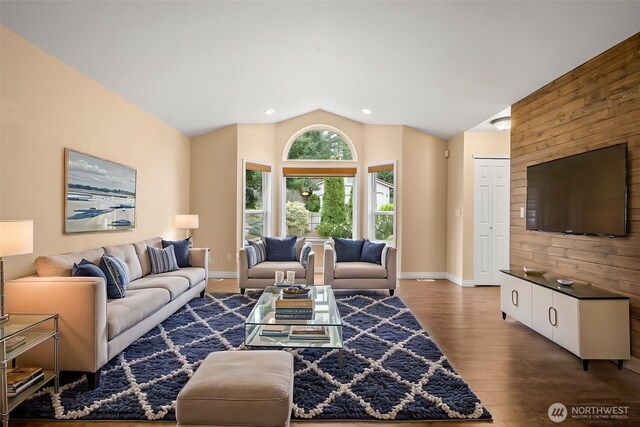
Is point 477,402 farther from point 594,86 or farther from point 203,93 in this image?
point 203,93

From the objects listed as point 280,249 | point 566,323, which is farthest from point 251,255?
point 566,323

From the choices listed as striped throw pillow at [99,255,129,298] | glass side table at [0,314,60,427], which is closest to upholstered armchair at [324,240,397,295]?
striped throw pillow at [99,255,129,298]

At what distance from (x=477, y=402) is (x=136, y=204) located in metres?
4.41

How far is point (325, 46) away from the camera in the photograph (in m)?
3.97

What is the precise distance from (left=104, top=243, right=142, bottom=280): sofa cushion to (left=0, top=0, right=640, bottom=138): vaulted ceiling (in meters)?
1.82

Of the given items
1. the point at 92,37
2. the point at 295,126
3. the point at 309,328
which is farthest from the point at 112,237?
the point at 295,126

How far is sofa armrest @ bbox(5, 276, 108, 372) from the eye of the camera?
2479 mm

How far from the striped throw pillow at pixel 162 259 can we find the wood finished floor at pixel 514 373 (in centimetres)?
237

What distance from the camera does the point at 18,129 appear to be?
289 cm

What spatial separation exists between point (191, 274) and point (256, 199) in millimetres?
2533

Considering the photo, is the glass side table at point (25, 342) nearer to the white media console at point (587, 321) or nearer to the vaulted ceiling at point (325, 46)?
the vaulted ceiling at point (325, 46)

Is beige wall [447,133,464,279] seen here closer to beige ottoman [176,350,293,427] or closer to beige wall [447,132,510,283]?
beige wall [447,132,510,283]

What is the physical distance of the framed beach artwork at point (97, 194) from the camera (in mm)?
3512

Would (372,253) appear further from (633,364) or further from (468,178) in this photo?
(633,364)
